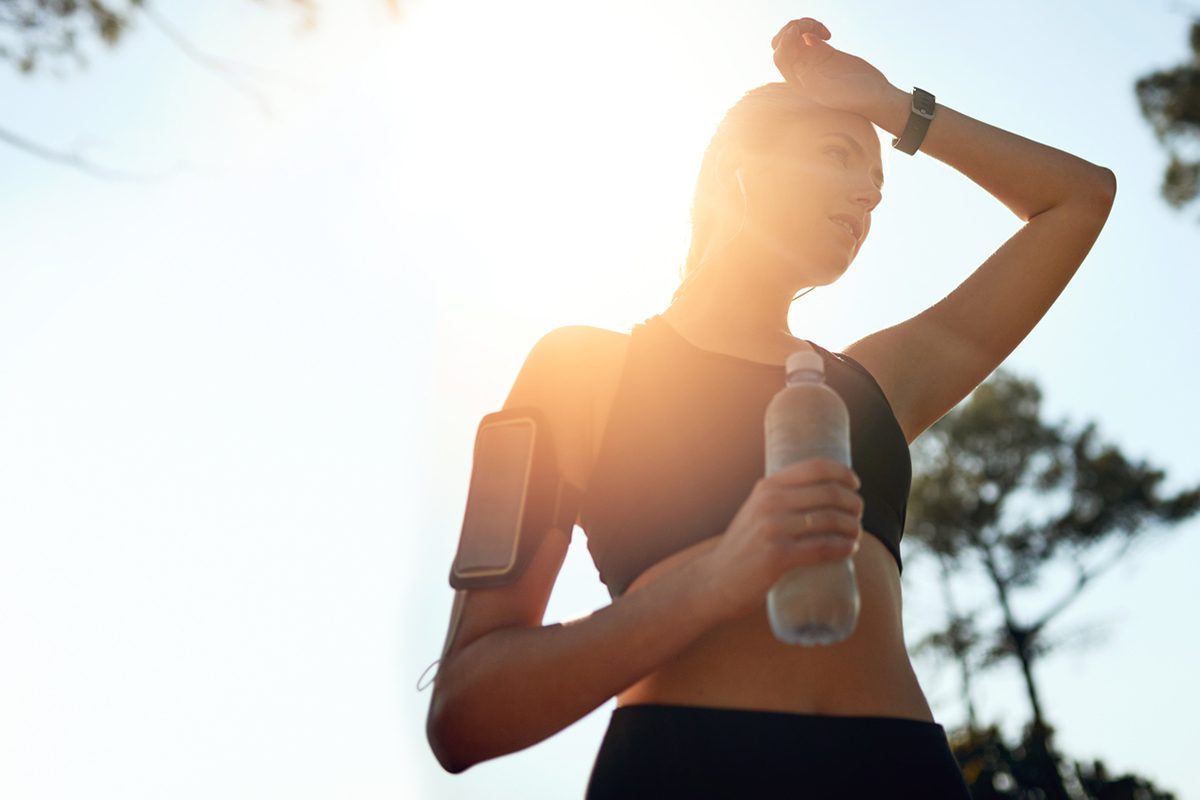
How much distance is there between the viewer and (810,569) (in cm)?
147

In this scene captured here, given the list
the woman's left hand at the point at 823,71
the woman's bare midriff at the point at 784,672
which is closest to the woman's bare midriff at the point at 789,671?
the woman's bare midriff at the point at 784,672

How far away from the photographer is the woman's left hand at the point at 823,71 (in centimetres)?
233

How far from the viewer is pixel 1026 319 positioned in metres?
2.51

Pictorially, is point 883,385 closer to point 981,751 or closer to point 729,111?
point 729,111

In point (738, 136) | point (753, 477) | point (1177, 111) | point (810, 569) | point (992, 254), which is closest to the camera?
point (810, 569)

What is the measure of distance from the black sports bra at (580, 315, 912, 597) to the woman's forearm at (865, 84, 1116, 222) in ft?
2.55

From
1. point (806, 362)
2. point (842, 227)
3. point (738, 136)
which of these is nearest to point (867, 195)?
point (842, 227)

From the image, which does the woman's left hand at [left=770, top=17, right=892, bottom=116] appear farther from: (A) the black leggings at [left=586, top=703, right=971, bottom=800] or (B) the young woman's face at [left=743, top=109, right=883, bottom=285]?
(A) the black leggings at [left=586, top=703, right=971, bottom=800]

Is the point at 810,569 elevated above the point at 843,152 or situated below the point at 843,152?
below

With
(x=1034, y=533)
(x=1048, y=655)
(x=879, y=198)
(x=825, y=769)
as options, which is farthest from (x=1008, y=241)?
Result: (x=1034, y=533)

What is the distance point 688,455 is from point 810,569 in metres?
0.45

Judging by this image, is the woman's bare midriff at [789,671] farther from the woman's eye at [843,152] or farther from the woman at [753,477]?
the woman's eye at [843,152]

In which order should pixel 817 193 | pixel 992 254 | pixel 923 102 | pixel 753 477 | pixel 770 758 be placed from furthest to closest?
pixel 992 254 < pixel 923 102 < pixel 817 193 < pixel 753 477 < pixel 770 758

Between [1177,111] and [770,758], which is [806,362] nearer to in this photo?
[770,758]
